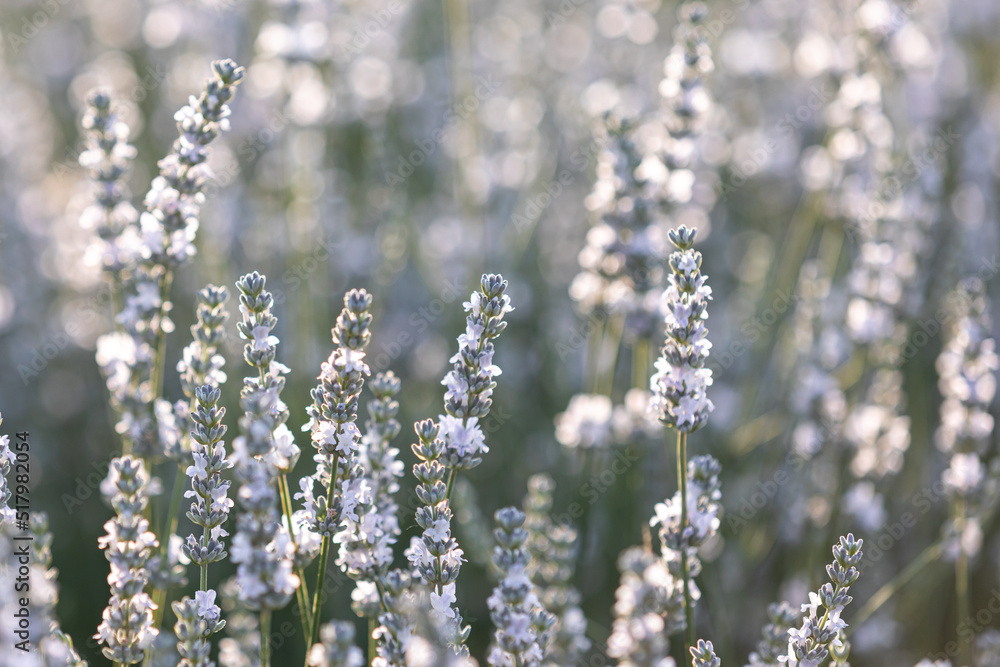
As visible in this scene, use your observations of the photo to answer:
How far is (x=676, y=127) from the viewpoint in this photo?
2.23m

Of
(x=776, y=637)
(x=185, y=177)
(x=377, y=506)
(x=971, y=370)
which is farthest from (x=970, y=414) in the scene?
(x=185, y=177)

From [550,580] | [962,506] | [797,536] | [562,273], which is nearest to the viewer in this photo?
[550,580]

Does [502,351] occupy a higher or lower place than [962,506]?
higher

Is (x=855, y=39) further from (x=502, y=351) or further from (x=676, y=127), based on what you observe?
(x=502, y=351)

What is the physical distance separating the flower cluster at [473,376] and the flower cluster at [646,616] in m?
0.36

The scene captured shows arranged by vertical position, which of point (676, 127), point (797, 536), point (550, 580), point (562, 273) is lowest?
point (550, 580)

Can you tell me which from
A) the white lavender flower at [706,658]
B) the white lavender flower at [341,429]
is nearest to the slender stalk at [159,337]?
the white lavender flower at [341,429]

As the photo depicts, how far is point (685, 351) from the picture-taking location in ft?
4.56

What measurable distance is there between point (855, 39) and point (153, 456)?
7.94 feet

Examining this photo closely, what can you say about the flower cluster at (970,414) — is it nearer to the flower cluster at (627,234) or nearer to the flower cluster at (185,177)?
the flower cluster at (627,234)

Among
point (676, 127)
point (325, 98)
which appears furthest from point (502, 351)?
point (676, 127)

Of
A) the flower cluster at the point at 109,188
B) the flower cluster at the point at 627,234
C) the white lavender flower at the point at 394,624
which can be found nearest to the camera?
the white lavender flower at the point at 394,624

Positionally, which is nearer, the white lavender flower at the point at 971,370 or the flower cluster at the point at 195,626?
the flower cluster at the point at 195,626

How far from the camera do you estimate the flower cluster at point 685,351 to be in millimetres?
1371
